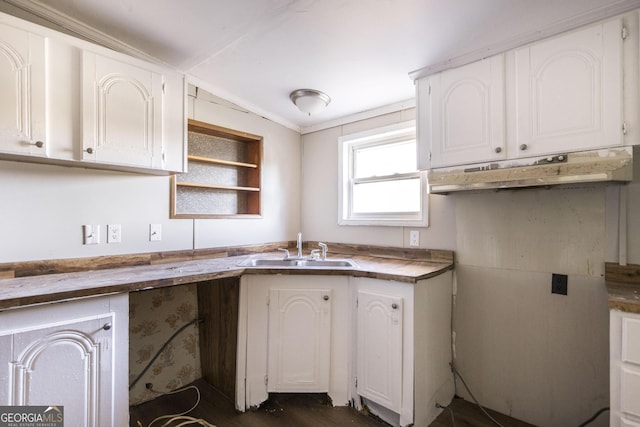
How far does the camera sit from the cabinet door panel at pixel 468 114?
62.4 inches

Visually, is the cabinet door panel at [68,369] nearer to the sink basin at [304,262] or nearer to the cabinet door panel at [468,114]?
the sink basin at [304,262]

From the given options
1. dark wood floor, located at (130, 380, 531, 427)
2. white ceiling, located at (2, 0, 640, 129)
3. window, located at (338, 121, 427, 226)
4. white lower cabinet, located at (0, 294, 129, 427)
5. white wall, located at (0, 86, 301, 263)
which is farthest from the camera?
window, located at (338, 121, 427, 226)

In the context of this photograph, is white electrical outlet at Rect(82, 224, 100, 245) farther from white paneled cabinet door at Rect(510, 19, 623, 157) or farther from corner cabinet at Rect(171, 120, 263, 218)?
white paneled cabinet door at Rect(510, 19, 623, 157)

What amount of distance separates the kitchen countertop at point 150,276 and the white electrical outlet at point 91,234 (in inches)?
7.0

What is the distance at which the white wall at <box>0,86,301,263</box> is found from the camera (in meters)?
1.50

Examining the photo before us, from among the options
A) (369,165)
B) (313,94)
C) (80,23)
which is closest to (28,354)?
(80,23)

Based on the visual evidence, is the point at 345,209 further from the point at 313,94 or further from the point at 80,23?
the point at 80,23

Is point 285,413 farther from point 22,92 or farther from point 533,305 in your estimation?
point 22,92

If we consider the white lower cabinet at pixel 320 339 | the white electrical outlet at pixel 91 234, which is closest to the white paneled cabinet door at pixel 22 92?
the white electrical outlet at pixel 91 234

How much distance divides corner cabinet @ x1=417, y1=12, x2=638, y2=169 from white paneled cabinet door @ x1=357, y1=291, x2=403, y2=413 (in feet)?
3.04

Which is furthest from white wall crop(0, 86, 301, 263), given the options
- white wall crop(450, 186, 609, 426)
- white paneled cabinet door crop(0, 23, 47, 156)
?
white wall crop(450, 186, 609, 426)

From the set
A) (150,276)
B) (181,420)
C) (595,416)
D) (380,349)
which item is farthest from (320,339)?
(595,416)

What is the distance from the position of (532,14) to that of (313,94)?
4.45ft

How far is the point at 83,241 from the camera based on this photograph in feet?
5.57
